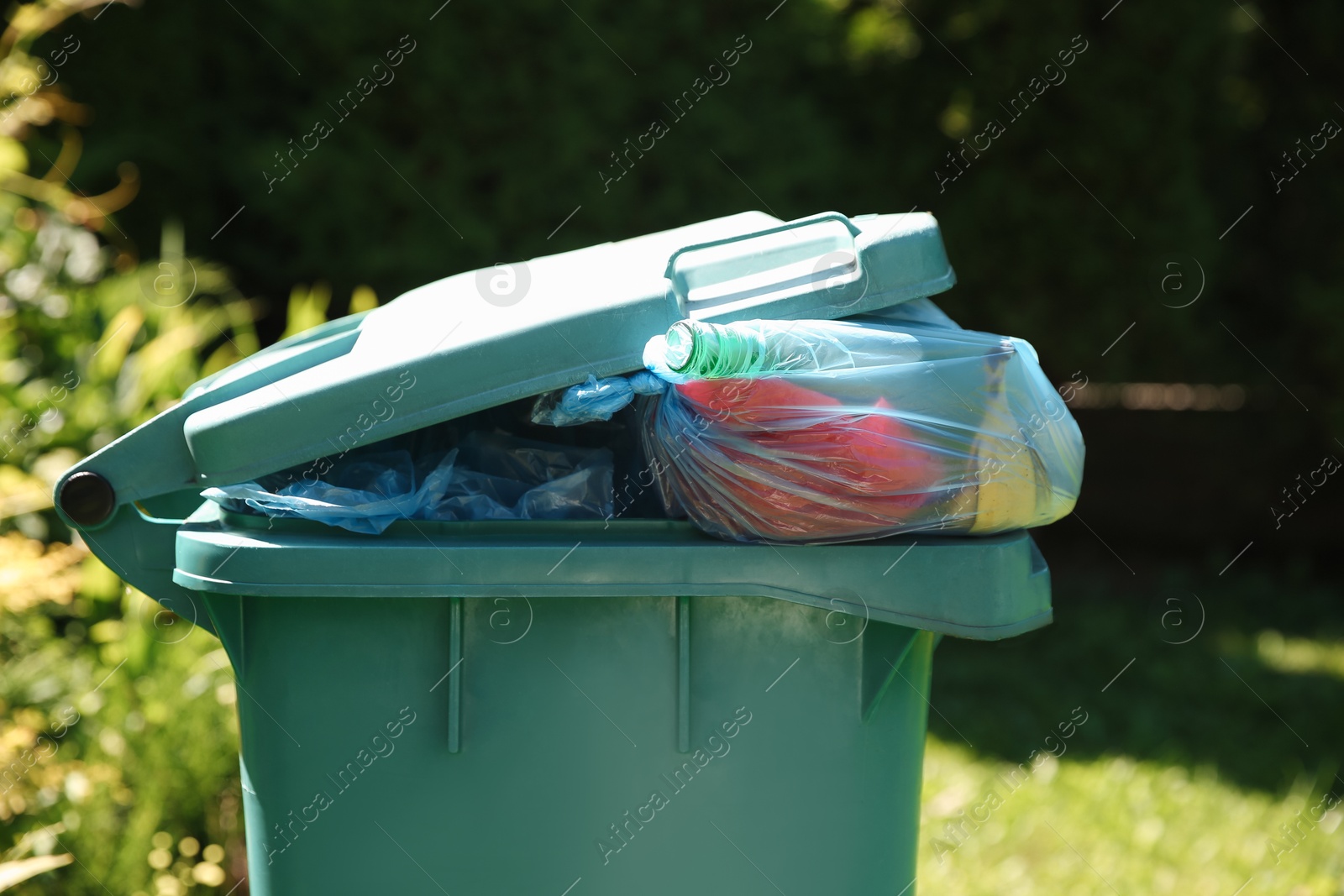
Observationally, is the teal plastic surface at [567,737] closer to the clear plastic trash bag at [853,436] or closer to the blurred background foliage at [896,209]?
the clear plastic trash bag at [853,436]

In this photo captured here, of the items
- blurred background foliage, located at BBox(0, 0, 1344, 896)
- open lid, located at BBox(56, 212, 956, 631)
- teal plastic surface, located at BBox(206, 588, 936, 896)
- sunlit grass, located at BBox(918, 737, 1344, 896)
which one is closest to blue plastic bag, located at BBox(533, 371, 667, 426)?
open lid, located at BBox(56, 212, 956, 631)

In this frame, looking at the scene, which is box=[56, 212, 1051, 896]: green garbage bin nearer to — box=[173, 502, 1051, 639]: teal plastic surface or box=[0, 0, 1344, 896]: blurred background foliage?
box=[173, 502, 1051, 639]: teal plastic surface

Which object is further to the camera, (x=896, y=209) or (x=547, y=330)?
(x=896, y=209)

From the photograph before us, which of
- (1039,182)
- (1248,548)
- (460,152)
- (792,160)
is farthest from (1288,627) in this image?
(460,152)

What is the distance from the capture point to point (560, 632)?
1.81 metres

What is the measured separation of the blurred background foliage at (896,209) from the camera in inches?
152

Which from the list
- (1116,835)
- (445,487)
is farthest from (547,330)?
(1116,835)

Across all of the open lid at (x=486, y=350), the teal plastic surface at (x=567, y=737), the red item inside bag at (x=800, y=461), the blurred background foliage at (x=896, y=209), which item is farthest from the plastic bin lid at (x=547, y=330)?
the blurred background foliage at (x=896, y=209)

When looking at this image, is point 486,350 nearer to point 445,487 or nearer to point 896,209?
point 445,487

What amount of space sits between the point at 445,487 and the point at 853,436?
0.66 meters

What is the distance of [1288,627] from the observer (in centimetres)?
564

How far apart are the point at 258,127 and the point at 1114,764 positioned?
14.6 feet

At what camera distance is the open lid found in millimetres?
1755

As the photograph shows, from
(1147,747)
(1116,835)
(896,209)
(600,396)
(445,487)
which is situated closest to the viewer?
(600,396)
